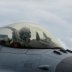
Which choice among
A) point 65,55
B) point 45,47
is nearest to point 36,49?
point 45,47

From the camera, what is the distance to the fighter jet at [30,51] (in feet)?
31.8

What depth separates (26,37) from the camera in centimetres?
1091

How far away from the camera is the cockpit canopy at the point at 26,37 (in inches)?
424

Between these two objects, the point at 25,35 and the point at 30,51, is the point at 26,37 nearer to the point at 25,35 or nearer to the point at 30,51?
the point at 25,35

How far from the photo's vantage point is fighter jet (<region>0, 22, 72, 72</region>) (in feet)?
31.8

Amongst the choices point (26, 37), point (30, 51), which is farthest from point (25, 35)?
point (30, 51)

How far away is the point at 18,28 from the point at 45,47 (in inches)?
50.6

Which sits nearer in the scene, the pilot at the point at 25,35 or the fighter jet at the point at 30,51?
the fighter jet at the point at 30,51

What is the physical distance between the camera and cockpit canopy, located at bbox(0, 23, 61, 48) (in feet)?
35.3

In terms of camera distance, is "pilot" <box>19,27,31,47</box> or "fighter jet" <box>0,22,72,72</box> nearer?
"fighter jet" <box>0,22,72,72</box>

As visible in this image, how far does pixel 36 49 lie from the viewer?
10.5 meters

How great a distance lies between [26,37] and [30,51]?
2.38 ft

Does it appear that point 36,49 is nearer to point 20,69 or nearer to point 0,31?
point 20,69

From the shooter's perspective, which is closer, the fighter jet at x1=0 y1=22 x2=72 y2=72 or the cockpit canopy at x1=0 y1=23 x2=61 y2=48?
the fighter jet at x1=0 y1=22 x2=72 y2=72
